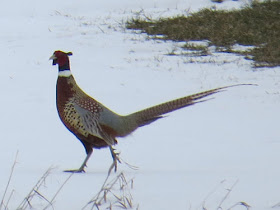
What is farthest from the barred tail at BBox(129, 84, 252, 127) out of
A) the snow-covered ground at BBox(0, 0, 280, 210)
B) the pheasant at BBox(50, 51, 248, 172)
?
the snow-covered ground at BBox(0, 0, 280, 210)

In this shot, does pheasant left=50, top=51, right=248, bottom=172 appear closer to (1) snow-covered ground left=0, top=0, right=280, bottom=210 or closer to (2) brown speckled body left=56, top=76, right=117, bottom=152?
(2) brown speckled body left=56, top=76, right=117, bottom=152

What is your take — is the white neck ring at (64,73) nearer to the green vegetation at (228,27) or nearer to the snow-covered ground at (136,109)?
the snow-covered ground at (136,109)

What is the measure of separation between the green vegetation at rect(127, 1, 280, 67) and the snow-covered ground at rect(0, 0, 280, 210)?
338mm

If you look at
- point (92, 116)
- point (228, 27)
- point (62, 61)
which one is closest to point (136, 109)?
point (62, 61)

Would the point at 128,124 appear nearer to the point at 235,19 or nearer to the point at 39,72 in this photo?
the point at 39,72

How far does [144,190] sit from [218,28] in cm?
734

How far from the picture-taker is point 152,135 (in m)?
8.06

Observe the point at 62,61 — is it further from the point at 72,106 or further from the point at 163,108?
the point at 163,108

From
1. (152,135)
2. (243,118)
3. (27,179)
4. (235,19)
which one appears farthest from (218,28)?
(27,179)

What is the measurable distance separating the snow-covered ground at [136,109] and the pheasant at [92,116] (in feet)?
0.82

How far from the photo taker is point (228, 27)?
12547 millimetres

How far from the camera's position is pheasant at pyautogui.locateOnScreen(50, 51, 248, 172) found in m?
→ 6.48

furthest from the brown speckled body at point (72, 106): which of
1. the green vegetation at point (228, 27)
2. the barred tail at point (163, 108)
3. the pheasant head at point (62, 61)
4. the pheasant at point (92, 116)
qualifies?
the green vegetation at point (228, 27)

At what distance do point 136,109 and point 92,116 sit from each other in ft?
8.88
